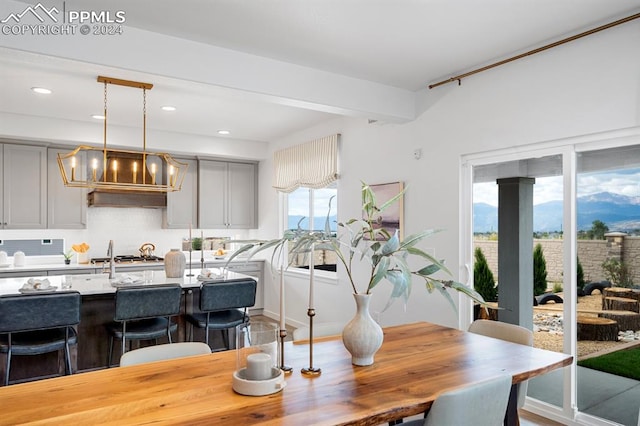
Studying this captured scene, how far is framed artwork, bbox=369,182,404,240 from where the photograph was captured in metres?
4.27

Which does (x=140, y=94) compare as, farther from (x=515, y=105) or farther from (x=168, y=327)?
(x=515, y=105)

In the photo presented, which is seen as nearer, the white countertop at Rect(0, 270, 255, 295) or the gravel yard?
the gravel yard

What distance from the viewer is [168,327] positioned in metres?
3.56

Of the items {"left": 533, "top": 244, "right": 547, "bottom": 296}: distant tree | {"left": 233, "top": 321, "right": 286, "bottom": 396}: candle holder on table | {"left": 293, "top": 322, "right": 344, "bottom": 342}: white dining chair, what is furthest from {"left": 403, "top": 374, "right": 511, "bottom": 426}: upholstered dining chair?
{"left": 533, "top": 244, "right": 547, "bottom": 296}: distant tree

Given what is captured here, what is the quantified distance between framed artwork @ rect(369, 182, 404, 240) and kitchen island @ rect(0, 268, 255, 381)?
1644mm

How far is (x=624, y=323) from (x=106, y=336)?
3.78 metres

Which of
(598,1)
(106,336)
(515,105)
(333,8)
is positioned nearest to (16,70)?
(106,336)

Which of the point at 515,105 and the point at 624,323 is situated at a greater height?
the point at 515,105

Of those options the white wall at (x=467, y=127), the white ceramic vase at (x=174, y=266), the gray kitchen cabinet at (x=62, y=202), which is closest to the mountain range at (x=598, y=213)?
the white wall at (x=467, y=127)

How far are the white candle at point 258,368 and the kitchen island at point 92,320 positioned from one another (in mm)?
2269

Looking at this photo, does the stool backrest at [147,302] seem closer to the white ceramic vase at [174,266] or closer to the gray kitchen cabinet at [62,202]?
the white ceramic vase at [174,266]

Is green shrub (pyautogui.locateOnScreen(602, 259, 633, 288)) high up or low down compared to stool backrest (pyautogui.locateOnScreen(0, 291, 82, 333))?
up

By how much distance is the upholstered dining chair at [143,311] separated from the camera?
3299mm

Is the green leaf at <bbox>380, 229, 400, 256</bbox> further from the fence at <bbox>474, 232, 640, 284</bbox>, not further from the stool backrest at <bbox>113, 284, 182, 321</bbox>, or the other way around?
the stool backrest at <bbox>113, 284, 182, 321</bbox>
